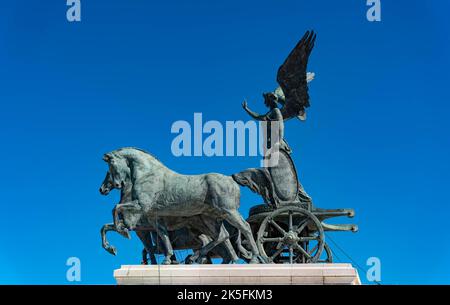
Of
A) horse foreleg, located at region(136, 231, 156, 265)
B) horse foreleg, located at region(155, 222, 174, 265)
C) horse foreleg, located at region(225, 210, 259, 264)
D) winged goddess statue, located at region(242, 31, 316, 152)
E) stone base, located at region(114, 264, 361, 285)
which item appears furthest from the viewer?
winged goddess statue, located at region(242, 31, 316, 152)

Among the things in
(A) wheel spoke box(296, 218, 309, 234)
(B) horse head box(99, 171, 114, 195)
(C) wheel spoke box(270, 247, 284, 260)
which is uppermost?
(B) horse head box(99, 171, 114, 195)

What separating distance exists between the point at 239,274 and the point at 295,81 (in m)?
5.39

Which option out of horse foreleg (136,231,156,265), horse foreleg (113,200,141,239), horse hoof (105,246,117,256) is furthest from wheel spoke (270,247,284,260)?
horse hoof (105,246,117,256)

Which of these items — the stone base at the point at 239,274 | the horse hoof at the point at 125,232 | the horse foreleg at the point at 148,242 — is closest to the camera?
the stone base at the point at 239,274

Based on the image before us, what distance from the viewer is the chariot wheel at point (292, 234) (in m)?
21.8

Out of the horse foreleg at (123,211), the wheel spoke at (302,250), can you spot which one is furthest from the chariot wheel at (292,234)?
the horse foreleg at (123,211)

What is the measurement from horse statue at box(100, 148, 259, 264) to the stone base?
923 millimetres

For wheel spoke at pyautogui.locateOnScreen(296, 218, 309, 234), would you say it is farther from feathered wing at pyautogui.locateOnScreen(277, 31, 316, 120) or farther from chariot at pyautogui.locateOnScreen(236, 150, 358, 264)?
feathered wing at pyautogui.locateOnScreen(277, 31, 316, 120)

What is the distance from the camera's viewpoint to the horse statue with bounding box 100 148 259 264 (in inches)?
831

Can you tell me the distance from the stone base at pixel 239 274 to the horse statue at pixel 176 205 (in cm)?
92

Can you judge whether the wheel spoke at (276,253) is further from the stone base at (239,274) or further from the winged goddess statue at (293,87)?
the winged goddess statue at (293,87)

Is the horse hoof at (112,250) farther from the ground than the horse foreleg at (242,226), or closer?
closer
